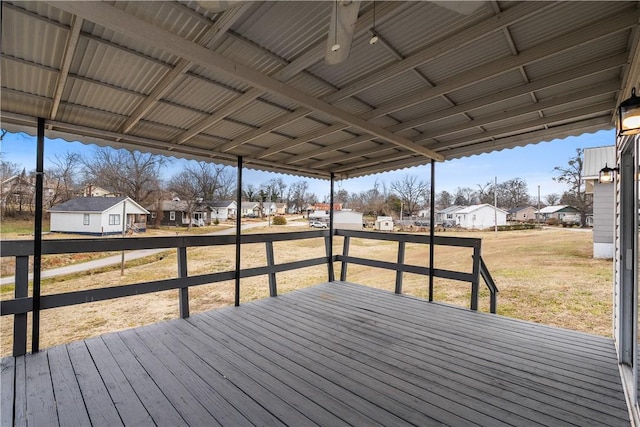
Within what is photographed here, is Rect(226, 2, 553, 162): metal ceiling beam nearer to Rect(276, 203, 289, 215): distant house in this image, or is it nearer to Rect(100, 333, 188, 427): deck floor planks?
Rect(100, 333, 188, 427): deck floor planks

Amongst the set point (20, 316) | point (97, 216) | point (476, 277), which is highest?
point (97, 216)

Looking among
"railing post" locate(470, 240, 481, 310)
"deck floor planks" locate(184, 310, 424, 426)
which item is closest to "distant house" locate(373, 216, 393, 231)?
"railing post" locate(470, 240, 481, 310)

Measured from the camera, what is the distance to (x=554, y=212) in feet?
18.1

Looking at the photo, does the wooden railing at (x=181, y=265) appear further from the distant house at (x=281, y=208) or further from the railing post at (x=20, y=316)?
the distant house at (x=281, y=208)

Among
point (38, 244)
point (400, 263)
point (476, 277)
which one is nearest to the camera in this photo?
A: point (38, 244)

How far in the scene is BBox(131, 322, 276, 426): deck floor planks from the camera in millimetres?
1781

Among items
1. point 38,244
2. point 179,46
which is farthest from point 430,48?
point 38,244

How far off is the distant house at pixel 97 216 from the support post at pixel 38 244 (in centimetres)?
43

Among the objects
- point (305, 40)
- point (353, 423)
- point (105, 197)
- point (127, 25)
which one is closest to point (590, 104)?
point (305, 40)

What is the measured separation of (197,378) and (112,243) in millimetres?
1845

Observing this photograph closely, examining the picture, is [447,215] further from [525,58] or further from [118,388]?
[118,388]

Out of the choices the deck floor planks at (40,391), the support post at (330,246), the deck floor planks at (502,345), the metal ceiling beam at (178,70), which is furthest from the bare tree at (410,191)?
the deck floor planks at (40,391)

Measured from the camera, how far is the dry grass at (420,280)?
14.2 feet

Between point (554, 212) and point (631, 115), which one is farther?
point (554, 212)
